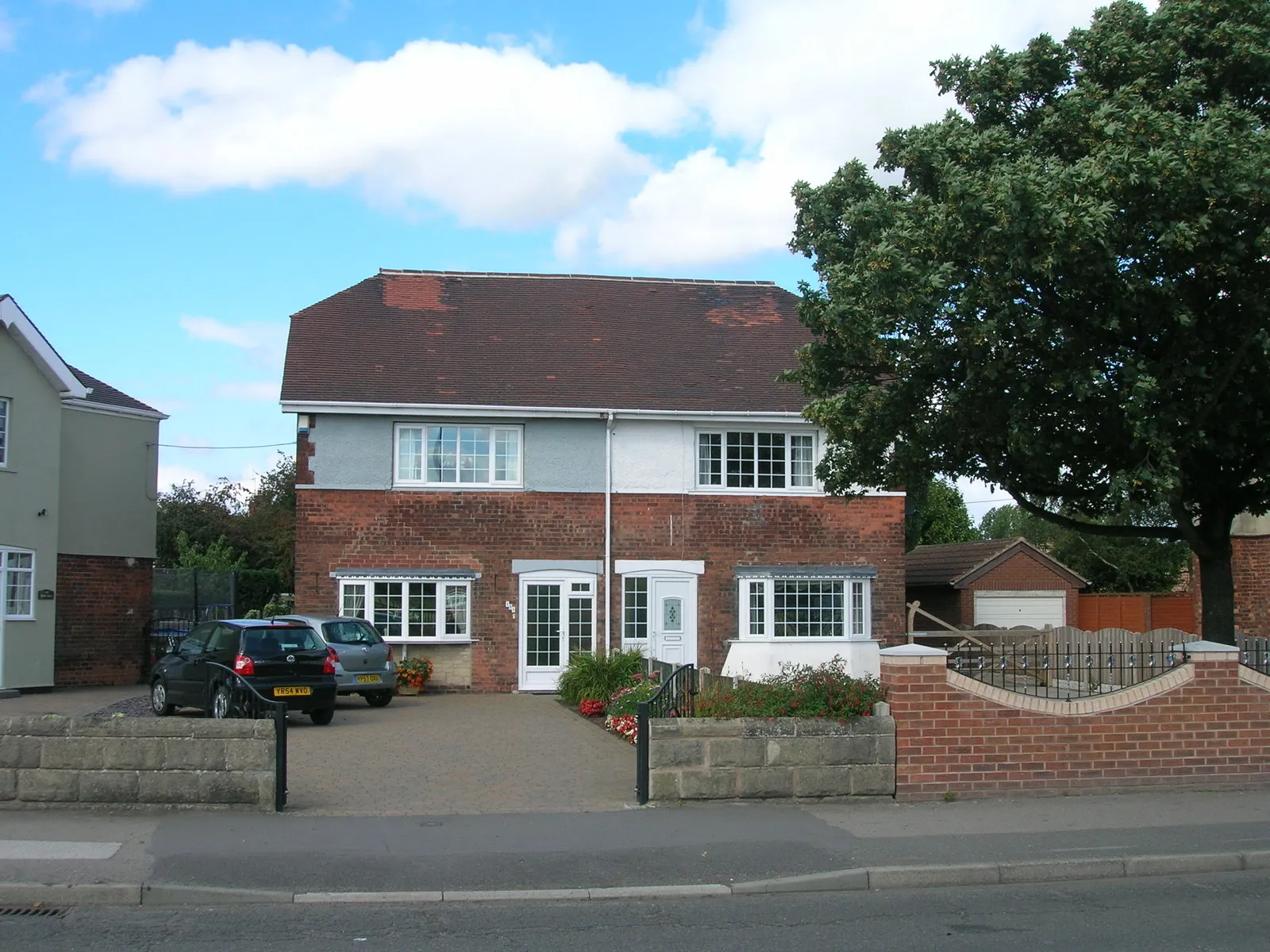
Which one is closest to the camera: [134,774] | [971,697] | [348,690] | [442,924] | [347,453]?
[442,924]

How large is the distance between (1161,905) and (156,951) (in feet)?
21.5

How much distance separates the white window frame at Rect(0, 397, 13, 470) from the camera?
23.1 metres

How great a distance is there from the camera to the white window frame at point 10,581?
22.8 m

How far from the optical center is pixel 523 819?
10891 mm

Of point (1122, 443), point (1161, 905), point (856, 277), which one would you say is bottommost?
point (1161, 905)

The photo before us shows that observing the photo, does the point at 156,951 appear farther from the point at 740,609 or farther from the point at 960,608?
the point at 960,608

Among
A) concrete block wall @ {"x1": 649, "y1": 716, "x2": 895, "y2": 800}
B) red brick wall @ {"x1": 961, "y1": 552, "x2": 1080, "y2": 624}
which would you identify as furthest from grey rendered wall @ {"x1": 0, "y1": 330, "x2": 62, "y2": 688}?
red brick wall @ {"x1": 961, "y1": 552, "x2": 1080, "y2": 624}

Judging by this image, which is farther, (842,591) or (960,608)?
(960,608)

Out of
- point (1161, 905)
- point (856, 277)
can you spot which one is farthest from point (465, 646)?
point (1161, 905)

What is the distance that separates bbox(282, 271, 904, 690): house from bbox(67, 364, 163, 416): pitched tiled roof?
14.3ft

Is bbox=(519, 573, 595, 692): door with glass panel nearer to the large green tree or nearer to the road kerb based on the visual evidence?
the large green tree

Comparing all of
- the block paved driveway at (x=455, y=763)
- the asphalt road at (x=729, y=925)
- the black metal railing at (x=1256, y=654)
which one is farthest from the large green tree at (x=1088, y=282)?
the block paved driveway at (x=455, y=763)

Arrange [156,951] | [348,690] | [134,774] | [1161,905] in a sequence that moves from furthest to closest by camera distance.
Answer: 1. [348,690]
2. [134,774]
3. [1161,905]
4. [156,951]

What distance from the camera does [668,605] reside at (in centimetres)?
2467
